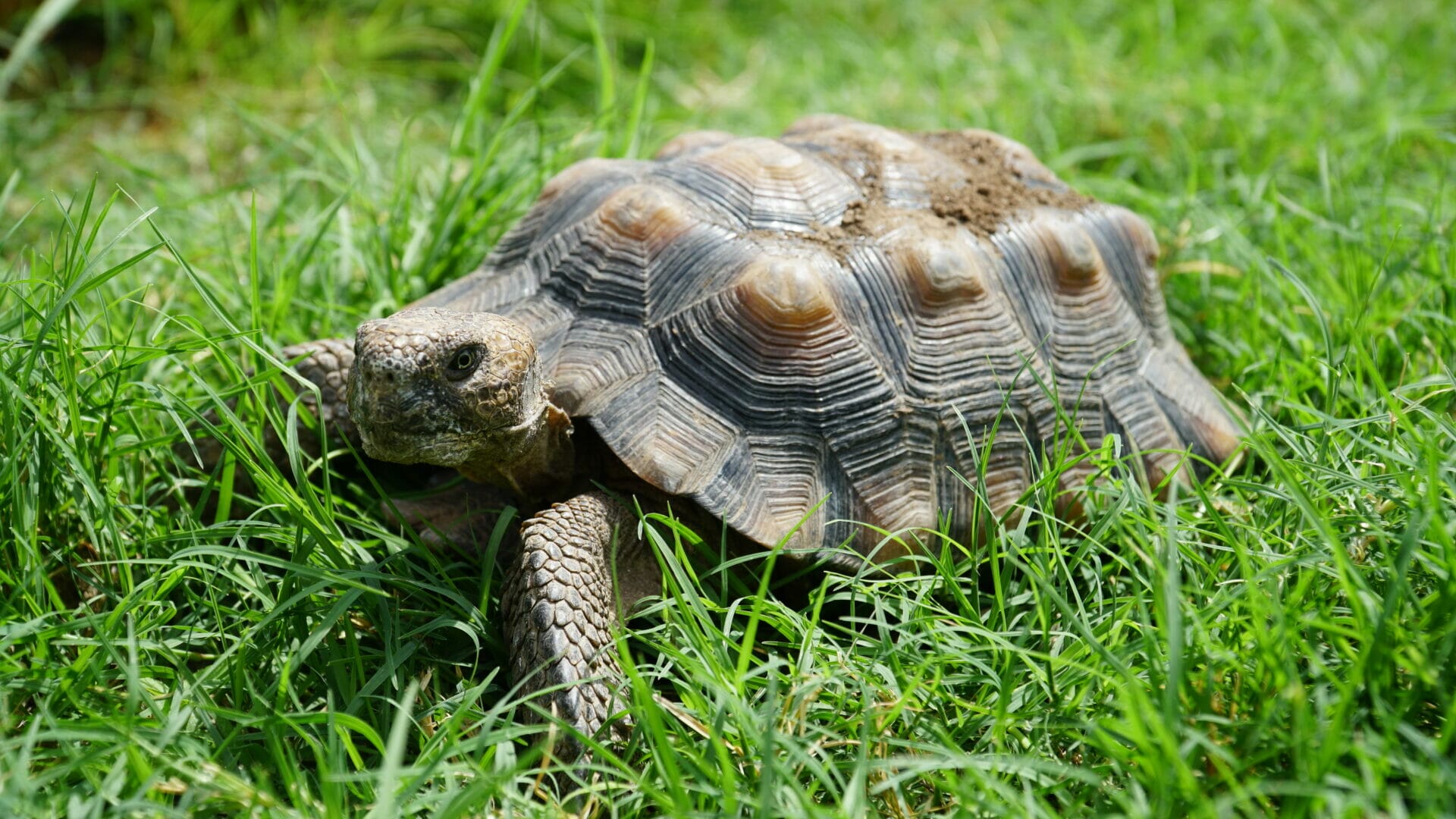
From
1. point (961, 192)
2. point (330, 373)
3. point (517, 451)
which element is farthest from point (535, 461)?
point (961, 192)

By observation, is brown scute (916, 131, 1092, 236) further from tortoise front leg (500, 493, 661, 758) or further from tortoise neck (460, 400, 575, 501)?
tortoise front leg (500, 493, 661, 758)

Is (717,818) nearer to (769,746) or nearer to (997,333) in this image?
(769,746)

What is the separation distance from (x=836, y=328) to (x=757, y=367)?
0.65 feet

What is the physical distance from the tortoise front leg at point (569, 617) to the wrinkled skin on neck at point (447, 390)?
191mm

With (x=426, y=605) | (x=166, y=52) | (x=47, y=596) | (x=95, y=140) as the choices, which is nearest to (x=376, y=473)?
(x=426, y=605)

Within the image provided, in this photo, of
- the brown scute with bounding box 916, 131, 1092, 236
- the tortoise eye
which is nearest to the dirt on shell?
the brown scute with bounding box 916, 131, 1092, 236

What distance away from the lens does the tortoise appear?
1.99 metres

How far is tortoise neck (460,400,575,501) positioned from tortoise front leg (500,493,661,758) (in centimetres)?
16

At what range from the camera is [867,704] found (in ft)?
5.60

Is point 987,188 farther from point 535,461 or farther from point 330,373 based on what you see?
point 330,373

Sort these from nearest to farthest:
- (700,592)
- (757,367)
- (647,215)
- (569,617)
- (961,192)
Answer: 1. (569,617)
2. (700,592)
3. (757,367)
4. (647,215)
5. (961,192)

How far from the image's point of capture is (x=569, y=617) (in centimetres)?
191

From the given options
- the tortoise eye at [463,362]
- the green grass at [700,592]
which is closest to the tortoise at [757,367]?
the tortoise eye at [463,362]

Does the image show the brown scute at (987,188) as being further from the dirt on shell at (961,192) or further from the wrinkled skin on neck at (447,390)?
the wrinkled skin on neck at (447,390)
